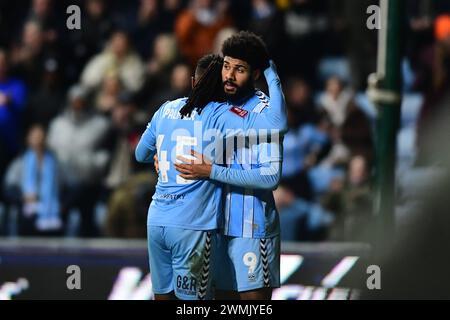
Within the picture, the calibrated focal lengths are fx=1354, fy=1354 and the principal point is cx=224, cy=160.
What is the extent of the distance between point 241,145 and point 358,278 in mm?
2177

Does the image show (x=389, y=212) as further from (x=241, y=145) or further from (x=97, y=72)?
(x=97, y=72)

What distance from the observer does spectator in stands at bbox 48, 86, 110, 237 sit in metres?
11.9

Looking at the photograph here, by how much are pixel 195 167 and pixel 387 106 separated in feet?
7.22

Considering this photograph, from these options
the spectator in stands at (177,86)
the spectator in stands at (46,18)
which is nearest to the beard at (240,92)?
the spectator in stands at (177,86)

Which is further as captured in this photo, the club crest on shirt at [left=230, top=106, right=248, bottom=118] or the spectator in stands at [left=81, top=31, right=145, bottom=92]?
the spectator in stands at [left=81, top=31, right=145, bottom=92]

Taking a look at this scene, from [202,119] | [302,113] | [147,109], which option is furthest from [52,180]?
[202,119]

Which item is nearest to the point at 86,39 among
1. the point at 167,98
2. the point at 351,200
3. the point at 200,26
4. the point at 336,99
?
the point at 200,26

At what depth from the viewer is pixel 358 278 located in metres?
9.03

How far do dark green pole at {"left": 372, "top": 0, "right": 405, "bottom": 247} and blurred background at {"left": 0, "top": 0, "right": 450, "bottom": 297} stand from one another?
82.6 inches

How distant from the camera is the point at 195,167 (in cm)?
713

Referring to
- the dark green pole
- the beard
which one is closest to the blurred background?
the dark green pole

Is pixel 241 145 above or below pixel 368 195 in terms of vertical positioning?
above

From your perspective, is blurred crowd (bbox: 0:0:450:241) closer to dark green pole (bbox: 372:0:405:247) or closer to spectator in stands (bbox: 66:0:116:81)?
spectator in stands (bbox: 66:0:116:81)

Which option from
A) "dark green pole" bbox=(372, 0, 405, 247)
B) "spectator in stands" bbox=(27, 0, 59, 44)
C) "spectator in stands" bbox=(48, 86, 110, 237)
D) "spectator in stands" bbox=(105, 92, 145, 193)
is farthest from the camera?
"spectator in stands" bbox=(27, 0, 59, 44)
